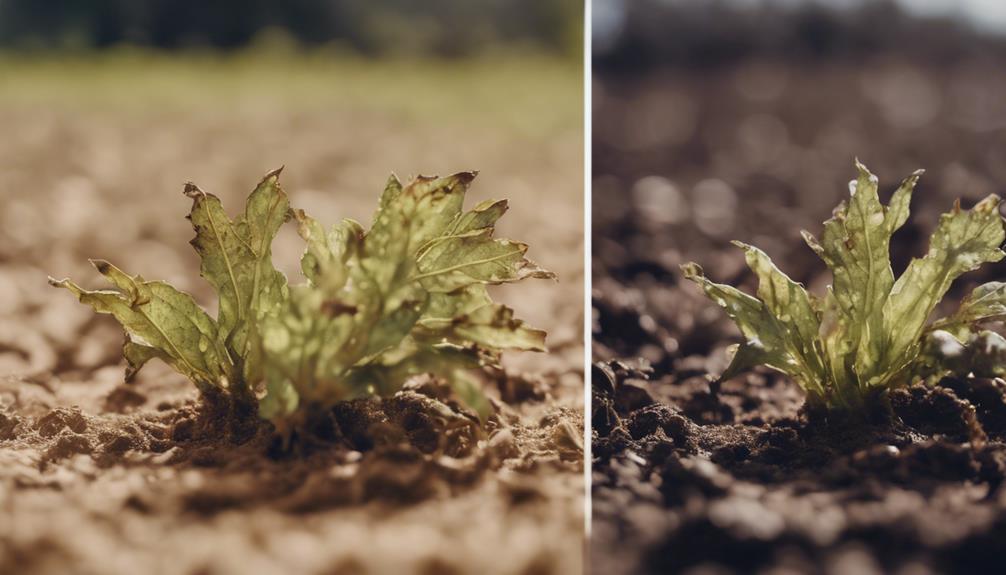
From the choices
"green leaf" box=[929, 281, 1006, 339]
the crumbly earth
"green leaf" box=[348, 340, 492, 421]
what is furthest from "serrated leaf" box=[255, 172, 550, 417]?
"green leaf" box=[929, 281, 1006, 339]

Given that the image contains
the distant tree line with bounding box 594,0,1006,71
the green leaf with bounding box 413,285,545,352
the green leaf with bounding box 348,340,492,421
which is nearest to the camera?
the green leaf with bounding box 348,340,492,421

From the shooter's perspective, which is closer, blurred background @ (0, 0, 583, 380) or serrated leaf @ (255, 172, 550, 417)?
serrated leaf @ (255, 172, 550, 417)

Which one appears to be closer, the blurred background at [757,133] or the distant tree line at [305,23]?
the blurred background at [757,133]

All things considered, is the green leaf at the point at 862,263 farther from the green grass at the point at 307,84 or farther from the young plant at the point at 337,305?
the green grass at the point at 307,84

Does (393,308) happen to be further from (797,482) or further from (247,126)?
(247,126)

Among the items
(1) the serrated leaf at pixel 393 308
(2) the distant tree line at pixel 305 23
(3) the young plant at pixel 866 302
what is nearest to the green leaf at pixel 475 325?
(1) the serrated leaf at pixel 393 308

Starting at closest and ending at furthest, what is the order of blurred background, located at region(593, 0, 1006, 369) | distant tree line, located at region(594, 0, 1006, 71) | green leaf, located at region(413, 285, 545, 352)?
green leaf, located at region(413, 285, 545, 352) < blurred background, located at region(593, 0, 1006, 369) < distant tree line, located at region(594, 0, 1006, 71)

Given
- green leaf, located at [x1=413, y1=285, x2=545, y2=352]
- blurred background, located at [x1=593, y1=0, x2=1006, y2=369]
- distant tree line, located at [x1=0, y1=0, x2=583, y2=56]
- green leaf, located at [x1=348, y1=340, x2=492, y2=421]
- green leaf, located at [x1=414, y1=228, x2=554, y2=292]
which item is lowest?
green leaf, located at [x1=348, y1=340, x2=492, y2=421]

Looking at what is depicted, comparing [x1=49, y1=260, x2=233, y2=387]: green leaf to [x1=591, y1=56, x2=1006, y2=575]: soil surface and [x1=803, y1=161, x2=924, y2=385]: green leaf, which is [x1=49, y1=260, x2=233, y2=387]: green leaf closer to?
[x1=591, y1=56, x2=1006, y2=575]: soil surface
